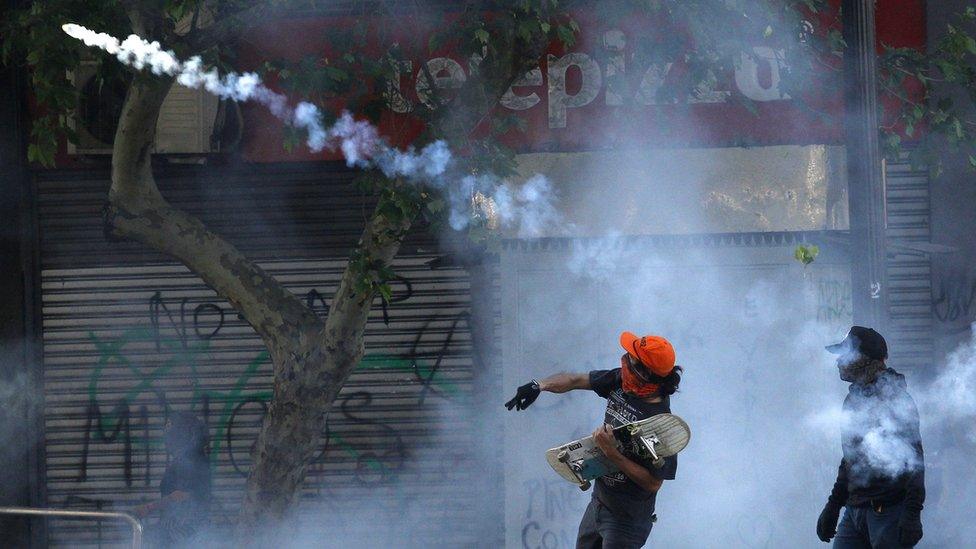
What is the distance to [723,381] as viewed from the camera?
793 centimetres

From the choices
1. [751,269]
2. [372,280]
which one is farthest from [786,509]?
[372,280]

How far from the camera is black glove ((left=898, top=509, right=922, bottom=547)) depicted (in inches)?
203

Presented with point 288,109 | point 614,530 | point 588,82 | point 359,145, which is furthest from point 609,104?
point 614,530

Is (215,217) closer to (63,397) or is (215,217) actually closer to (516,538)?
(63,397)

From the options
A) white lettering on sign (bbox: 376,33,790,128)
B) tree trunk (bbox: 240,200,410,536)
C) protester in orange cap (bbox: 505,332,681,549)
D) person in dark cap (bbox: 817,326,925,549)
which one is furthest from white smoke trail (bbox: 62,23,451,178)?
person in dark cap (bbox: 817,326,925,549)

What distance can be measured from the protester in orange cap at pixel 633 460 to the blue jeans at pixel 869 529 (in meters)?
1.08

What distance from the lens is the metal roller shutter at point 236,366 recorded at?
813 centimetres

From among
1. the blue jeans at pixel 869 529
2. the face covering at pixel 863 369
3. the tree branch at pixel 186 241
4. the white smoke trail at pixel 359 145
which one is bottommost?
the blue jeans at pixel 869 529

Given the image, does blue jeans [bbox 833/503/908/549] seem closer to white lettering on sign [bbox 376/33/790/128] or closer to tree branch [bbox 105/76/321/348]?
tree branch [bbox 105/76/321/348]

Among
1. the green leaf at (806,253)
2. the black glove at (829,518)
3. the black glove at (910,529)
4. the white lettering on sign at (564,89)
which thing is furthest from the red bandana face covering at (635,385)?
the white lettering on sign at (564,89)

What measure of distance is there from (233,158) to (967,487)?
244 inches

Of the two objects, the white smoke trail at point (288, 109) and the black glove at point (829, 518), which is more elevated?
the white smoke trail at point (288, 109)

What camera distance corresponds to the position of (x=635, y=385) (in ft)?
17.2

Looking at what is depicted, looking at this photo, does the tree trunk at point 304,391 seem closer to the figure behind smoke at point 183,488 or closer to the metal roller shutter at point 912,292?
the figure behind smoke at point 183,488
